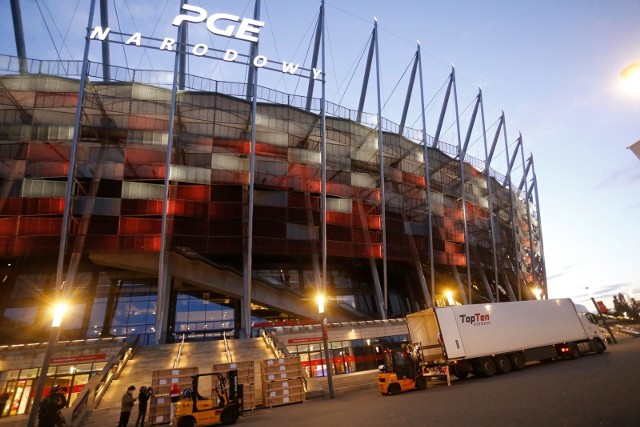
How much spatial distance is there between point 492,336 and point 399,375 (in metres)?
6.74

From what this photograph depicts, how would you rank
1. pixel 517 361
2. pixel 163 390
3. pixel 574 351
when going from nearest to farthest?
1. pixel 163 390
2. pixel 517 361
3. pixel 574 351

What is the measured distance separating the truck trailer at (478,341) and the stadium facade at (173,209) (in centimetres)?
1832

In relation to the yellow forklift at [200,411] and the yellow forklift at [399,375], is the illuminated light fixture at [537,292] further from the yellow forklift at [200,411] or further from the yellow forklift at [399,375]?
the yellow forklift at [200,411]

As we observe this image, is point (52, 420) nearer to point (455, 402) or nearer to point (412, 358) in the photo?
point (455, 402)

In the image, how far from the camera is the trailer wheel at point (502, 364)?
22125 mm

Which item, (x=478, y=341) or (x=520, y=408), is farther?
(x=478, y=341)

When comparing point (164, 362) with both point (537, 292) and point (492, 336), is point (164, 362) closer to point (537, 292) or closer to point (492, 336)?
point (492, 336)

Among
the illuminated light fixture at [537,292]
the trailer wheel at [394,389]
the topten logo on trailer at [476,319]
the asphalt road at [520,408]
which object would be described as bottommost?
the asphalt road at [520,408]

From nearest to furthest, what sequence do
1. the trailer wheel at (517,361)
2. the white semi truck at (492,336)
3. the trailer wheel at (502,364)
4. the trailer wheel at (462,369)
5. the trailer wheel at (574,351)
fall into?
the white semi truck at (492,336) → the trailer wheel at (462,369) → the trailer wheel at (502,364) → the trailer wheel at (517,361) → the trailer wheel at (574,351)

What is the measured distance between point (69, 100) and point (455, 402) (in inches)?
1710

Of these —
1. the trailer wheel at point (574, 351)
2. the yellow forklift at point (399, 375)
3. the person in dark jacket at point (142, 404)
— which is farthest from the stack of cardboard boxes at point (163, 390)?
the trailer wheel at point (574, 351)

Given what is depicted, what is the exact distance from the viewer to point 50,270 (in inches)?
1574

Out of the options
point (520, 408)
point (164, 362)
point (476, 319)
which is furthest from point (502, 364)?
point (164, 362)

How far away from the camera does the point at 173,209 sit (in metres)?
38.7
